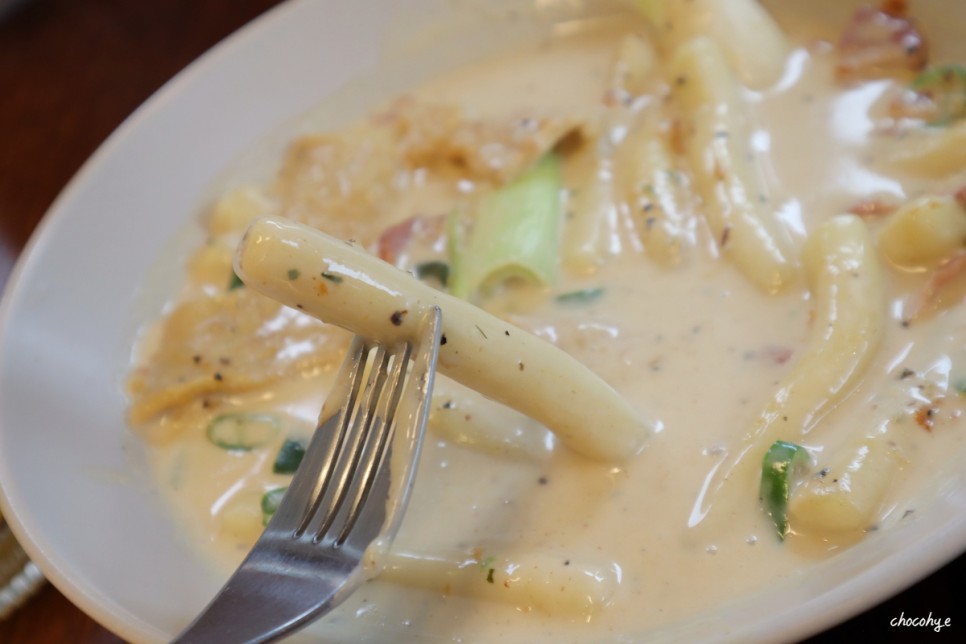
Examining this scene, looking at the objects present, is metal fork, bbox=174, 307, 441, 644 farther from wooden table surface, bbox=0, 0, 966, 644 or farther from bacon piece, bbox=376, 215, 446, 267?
wooden table surface, bbox=0, 0, 966, 644

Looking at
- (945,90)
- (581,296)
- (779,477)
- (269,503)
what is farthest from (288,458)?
(945,90)

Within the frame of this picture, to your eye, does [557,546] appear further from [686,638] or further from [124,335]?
[124,335]

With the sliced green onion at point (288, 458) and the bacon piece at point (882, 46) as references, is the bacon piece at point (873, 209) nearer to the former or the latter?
the bacon piece at point (882, 46)

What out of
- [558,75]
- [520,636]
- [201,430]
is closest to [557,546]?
[520,636]

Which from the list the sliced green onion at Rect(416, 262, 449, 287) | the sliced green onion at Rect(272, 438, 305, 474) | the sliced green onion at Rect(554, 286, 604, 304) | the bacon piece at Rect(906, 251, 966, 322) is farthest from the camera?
the sliced green onion at Rect(416, 262, 449, 287)

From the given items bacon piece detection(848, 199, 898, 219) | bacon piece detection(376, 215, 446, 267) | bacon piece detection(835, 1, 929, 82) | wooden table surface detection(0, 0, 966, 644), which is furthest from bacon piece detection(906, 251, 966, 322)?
wooden table surface detection(0, 0, 966, 644)

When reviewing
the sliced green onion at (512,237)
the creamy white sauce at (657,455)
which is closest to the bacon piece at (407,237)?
the sliced green onion at (512,237)
